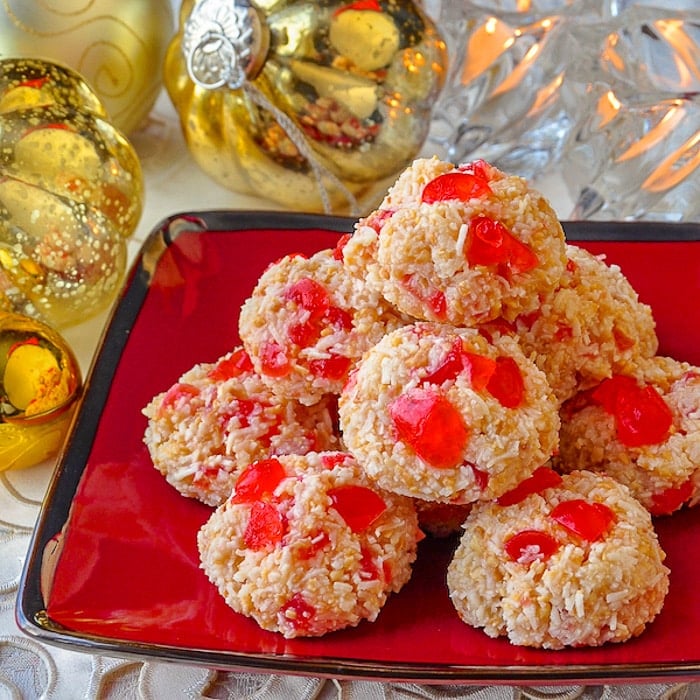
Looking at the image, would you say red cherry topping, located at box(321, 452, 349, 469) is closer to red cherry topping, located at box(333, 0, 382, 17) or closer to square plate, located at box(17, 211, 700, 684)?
square plate, located at box(17, 211, 700, 684)

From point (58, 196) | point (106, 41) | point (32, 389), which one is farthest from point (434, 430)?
point (106, 41)

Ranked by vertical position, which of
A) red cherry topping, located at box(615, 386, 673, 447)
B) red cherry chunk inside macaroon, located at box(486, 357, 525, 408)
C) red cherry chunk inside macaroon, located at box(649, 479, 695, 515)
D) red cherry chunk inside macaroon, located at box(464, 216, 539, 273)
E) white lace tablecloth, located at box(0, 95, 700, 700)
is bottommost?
white lace tablecloth, located at box(0, 95, 700, 700)

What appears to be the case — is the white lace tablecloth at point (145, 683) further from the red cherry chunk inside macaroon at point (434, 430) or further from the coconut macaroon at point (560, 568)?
the red cherry chunk inside macaroon at point (434, 430)

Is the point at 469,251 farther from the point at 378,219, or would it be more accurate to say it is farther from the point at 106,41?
the point at 106,41

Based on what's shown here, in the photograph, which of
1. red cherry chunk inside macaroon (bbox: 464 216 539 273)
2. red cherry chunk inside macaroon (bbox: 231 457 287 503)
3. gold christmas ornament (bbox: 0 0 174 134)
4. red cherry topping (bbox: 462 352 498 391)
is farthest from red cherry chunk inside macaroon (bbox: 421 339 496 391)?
gold christmas ornament (bbox: 0 0 174 134)

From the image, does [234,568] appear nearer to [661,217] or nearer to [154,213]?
[154,213]

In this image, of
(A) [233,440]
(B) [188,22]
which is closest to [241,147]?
(B) [188,22]
